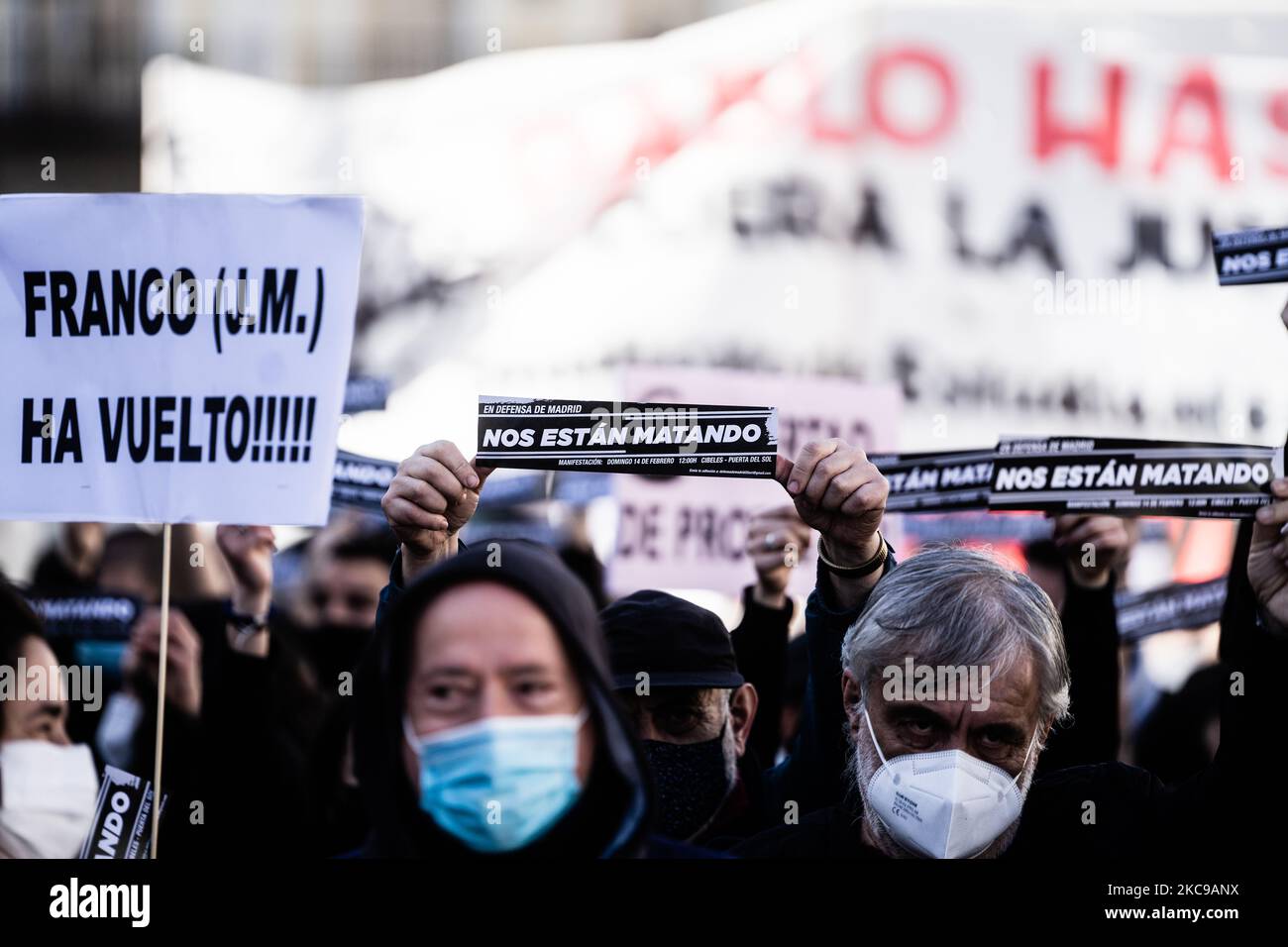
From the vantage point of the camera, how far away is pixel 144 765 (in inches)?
210

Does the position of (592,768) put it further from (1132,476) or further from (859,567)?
(1132,476)

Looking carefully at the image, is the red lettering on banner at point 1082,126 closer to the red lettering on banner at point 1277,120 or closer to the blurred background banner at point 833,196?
the blurred background banner at point 833,196

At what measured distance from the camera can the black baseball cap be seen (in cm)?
328

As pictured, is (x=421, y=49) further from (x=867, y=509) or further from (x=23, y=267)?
(x=867, y=509)

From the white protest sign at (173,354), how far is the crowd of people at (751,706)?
51cm

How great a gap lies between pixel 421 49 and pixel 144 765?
264 cm

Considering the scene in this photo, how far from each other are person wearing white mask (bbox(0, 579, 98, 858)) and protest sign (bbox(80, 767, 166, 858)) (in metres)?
0.30

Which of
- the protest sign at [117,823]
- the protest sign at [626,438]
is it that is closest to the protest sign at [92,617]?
Answer: the protest sign at [117,823]

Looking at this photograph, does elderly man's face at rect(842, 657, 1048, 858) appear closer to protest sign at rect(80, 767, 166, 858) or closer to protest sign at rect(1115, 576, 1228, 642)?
protest sign at rect(80, 767, 166, 858)

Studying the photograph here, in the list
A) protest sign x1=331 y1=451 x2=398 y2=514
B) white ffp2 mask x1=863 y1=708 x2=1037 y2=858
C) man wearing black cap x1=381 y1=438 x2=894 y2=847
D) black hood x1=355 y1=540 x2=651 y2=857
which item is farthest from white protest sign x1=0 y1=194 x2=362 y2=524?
white ffp2 mask x1=863 y1=708 x2=1037 y2=858

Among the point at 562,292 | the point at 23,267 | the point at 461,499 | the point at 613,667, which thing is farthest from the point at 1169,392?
the point at 23,267

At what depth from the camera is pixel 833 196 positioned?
5.68 metres

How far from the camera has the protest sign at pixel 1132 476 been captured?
11.2ft

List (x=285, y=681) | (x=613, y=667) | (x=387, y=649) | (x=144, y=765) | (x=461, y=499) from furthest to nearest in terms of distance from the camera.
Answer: (x=144, y=765) → (x=285, y=681) → (x=613, y=667) → (x=461, y=499) → (x=387, y=649)
